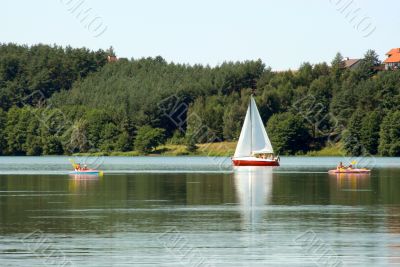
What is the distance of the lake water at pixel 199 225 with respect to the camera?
3681cm

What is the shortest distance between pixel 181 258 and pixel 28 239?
298 inches

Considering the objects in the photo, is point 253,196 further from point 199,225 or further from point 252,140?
point 252,140

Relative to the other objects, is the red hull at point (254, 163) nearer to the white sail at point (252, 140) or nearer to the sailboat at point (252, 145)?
the sailboat at point (252, 145)

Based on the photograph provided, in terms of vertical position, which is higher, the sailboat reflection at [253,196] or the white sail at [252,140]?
the white sail at [252,140]

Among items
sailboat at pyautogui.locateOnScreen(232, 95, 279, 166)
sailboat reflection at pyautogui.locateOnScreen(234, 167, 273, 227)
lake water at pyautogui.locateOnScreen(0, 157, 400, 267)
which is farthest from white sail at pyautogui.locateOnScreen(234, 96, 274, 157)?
lake water at pyautogui.locateOnScreen(0, 157, 400, 267)

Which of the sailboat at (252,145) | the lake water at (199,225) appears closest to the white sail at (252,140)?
the sailboat at (252,145)

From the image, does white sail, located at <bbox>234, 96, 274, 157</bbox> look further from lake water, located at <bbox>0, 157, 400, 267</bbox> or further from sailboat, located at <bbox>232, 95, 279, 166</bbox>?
lake water, located at <bbox>0, 157, 400, 267</bbox>

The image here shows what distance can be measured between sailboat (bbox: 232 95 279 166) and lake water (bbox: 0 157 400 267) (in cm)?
5150

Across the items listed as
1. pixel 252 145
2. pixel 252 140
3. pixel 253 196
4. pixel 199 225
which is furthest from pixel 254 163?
pixel 199 225

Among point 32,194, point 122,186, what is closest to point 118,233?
point 32,194

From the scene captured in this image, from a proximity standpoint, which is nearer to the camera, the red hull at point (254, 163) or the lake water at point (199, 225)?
the lake water at point (199, 225)

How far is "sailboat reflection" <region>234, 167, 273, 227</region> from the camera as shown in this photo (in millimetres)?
52291

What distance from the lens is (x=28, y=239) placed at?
136ft

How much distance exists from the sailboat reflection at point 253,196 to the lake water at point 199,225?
0.24 ft
